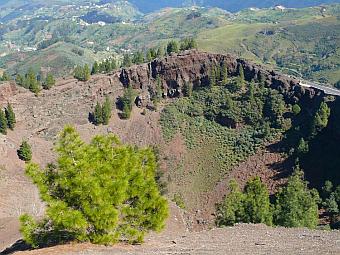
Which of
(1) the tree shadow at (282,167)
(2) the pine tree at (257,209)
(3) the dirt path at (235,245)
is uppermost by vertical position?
(3) the dirt path at (235,245)

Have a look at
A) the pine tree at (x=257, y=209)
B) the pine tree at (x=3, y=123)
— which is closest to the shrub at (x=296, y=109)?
the pine tree at (x=257, y=209)

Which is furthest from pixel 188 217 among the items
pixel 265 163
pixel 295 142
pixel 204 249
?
pixel 204 249

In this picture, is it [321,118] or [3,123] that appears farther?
[3,123]

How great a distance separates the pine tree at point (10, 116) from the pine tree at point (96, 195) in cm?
6107

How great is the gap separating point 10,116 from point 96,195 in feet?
216

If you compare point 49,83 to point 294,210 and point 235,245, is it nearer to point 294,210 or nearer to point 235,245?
point 294,210

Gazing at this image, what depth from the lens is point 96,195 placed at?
90.0 feet

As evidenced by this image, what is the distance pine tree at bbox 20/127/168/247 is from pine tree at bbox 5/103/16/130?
6107cm

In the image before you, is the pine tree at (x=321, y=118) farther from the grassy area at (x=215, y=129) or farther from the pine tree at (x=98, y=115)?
the pine tree at (x=98, y=115)

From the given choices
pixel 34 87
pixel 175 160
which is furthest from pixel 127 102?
pixel 34 87

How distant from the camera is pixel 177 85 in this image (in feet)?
349

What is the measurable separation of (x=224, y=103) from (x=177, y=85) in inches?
499

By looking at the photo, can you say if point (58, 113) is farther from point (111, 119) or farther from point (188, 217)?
point (188, 217)

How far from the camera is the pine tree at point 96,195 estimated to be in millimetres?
27734
